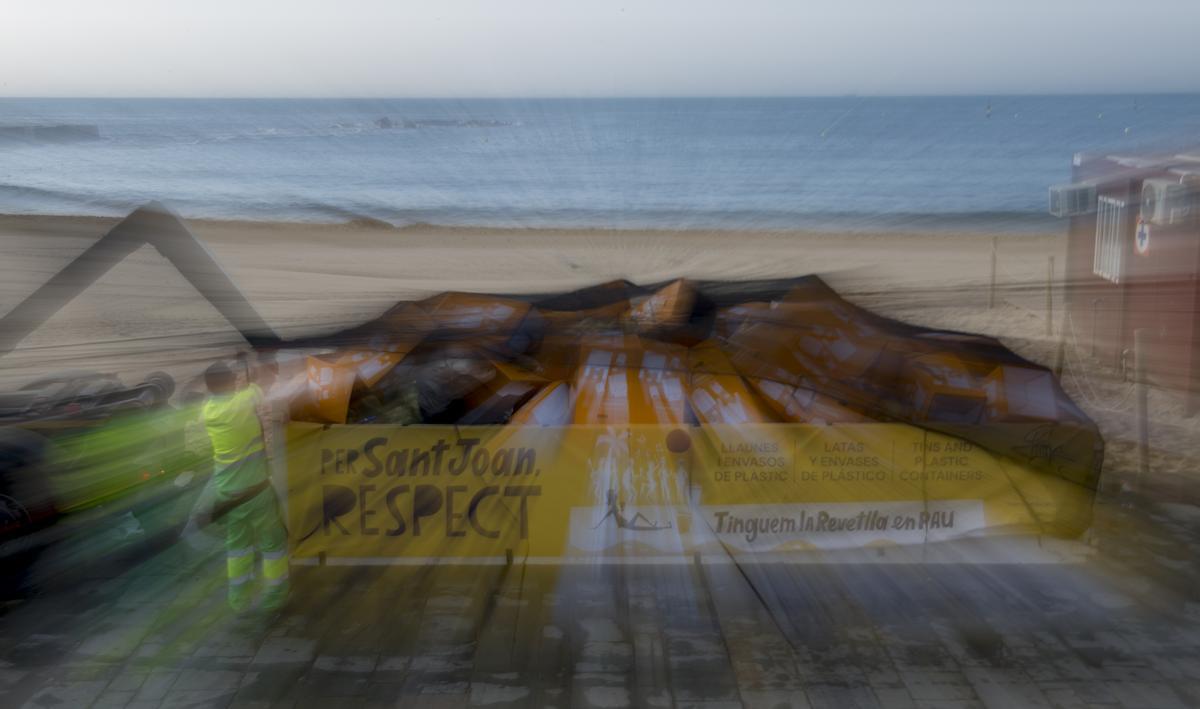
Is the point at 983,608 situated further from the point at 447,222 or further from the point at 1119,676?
the point at 447,222

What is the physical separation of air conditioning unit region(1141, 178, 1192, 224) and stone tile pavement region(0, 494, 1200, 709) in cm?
224

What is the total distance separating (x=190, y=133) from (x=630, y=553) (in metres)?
32.9

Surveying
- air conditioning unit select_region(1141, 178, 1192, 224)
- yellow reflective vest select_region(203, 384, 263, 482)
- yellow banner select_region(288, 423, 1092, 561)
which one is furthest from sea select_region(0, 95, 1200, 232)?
yellow reflective vest select_region(203, 384, 263, 482)

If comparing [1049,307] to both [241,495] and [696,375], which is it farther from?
[241,495]

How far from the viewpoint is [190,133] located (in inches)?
1328

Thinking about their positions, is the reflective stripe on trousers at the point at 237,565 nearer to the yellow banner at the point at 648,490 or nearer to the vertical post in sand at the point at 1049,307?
the yellow banner at the point at 648,490

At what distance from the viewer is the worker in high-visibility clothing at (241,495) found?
4551 mm

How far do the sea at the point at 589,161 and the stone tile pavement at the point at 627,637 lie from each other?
5272mm

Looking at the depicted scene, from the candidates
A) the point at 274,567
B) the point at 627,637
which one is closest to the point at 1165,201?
the point at 627,637

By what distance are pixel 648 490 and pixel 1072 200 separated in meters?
4.81

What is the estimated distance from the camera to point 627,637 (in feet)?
14.2

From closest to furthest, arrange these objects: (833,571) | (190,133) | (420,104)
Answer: (833,571) → (190,133) → (420,104)

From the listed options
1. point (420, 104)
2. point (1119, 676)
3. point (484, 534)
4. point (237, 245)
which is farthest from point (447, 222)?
point (420, 104)

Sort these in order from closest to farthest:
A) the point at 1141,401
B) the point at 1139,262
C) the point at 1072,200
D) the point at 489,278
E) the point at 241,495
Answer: the point at 241,495 < the point at 1141,401 < the point at 1139,262 < the point at 1072,200 < the point at 489,278
